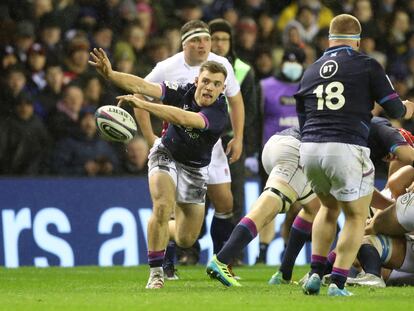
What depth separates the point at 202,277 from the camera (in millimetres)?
12484

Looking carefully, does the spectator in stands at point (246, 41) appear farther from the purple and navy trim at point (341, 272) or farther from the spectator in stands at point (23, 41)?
the purple and navy trim at point (341, 272)

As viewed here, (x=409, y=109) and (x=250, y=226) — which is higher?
(x=409, y=109)

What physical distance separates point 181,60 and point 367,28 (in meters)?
8.67

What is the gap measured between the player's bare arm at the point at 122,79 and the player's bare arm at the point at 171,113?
388 millimetres

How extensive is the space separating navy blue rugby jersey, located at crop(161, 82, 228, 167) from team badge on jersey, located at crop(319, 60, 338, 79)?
1175 mm

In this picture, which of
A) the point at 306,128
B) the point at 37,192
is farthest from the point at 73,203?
the point at 306,128

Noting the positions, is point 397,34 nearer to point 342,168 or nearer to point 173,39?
point 173,39

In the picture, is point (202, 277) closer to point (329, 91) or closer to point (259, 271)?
point (259, 271)

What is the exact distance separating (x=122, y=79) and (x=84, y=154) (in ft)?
19.0

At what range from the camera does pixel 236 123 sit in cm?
1282

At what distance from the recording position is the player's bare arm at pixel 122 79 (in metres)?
9.96

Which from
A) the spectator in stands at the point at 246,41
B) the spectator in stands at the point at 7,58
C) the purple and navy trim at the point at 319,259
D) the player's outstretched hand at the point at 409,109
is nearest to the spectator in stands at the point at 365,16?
the spectator in stands at the point at 246,41

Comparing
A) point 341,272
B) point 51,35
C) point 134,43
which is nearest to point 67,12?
point 51,35

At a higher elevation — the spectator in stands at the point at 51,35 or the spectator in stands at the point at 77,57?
the spectator in stands at the point at 51,35
